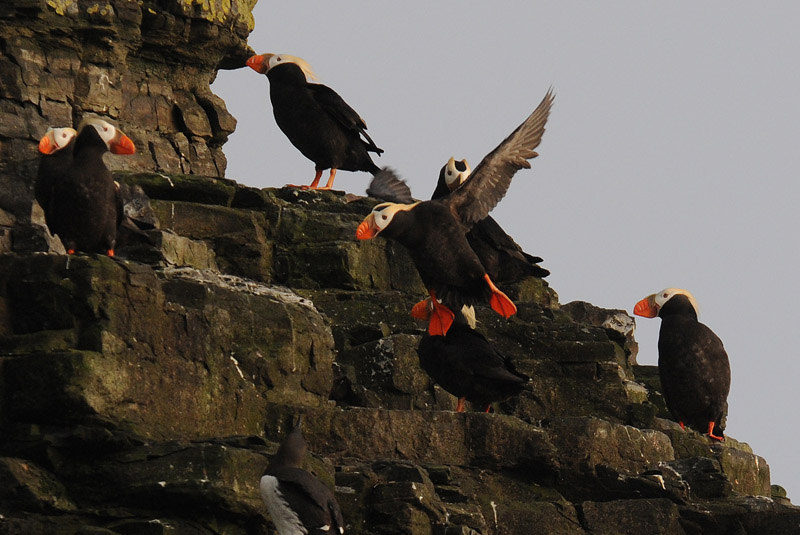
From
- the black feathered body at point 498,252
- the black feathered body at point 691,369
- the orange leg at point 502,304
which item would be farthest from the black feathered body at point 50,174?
the black feathered body at point 691,369

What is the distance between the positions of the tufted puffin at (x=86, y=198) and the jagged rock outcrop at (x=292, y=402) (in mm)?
495

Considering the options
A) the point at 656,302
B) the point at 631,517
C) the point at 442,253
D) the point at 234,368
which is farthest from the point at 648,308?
the point at 234,368

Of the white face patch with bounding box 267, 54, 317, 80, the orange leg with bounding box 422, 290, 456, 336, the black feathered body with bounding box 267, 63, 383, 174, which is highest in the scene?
the white face patch with bounding box 267, 54, 317, 80

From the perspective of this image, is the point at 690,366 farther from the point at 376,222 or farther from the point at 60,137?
the point at 60,137

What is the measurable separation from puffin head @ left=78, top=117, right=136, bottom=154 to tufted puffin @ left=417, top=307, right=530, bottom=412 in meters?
2.80

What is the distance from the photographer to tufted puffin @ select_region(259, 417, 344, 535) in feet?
28.8

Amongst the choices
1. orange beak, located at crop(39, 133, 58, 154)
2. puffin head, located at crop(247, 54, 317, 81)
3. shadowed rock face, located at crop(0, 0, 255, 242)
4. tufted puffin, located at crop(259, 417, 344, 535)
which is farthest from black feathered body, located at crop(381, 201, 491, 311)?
puffin head, located at crop(247, 54, 317, 81)

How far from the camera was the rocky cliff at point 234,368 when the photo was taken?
30.6 feet

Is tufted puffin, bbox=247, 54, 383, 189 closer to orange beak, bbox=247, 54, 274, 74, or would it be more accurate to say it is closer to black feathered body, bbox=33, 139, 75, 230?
orange beak, bbox=247, 54, 274, 74

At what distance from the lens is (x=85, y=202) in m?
11.0

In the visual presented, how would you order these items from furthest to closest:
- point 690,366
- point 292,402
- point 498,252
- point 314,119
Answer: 1. point 314,119
2. point 498,252
3. point 690,366
4. point 292,402

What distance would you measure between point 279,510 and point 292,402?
2.72 m

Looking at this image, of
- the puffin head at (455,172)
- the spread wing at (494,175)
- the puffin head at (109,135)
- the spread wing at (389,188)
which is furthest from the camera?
the spread wing at (389,188)

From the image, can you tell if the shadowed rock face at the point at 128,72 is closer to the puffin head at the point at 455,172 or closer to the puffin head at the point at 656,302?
the puffin head at the point at 455,172
